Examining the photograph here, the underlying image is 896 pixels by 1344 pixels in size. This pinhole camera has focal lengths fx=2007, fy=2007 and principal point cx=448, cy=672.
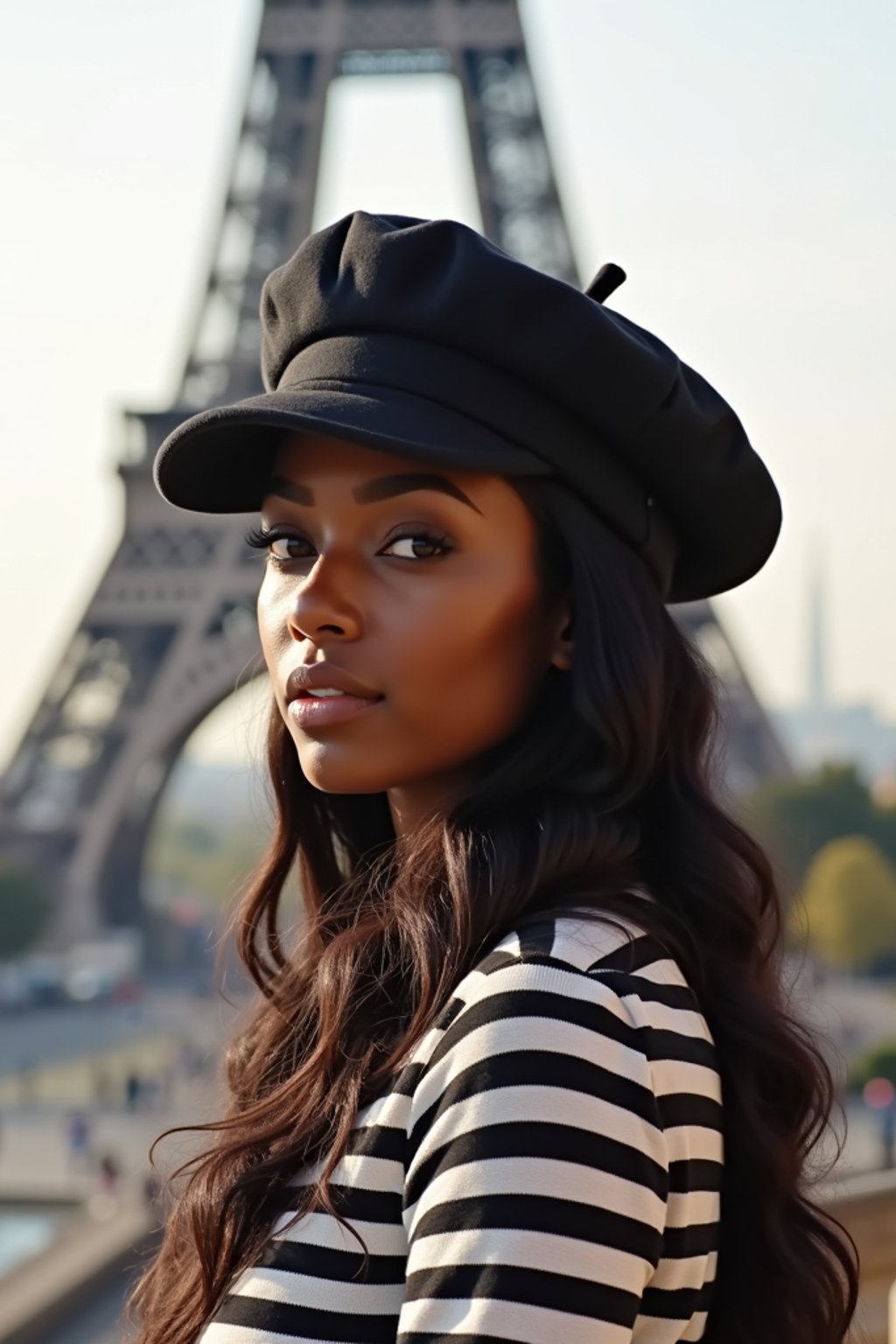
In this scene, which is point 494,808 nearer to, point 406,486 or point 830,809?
point 406,486

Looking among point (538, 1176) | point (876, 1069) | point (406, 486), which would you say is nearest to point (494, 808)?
point (406, 486)

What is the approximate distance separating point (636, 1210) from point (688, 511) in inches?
28.8

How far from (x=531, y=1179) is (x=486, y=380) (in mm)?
704

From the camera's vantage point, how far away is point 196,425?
6.23 ft

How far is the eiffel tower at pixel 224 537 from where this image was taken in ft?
89.5

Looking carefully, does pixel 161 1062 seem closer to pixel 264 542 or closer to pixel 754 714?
pixel 754 714

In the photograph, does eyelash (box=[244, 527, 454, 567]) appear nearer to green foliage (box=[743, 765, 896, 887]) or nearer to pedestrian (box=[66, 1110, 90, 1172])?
pedestrian (box=[66, 1110, 90, 1172])

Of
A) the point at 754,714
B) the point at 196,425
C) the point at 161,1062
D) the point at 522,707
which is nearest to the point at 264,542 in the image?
the point at 196,425

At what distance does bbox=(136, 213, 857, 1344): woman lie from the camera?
62.7 inches

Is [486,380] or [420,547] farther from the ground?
[486,380]

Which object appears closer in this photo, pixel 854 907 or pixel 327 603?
pixel 327 603

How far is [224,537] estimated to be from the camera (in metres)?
27.8

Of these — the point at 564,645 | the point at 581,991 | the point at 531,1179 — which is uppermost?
the point at 564,645

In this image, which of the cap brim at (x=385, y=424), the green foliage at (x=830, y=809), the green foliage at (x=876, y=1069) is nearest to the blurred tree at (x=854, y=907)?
the green foliage at (x=830, y=809)
